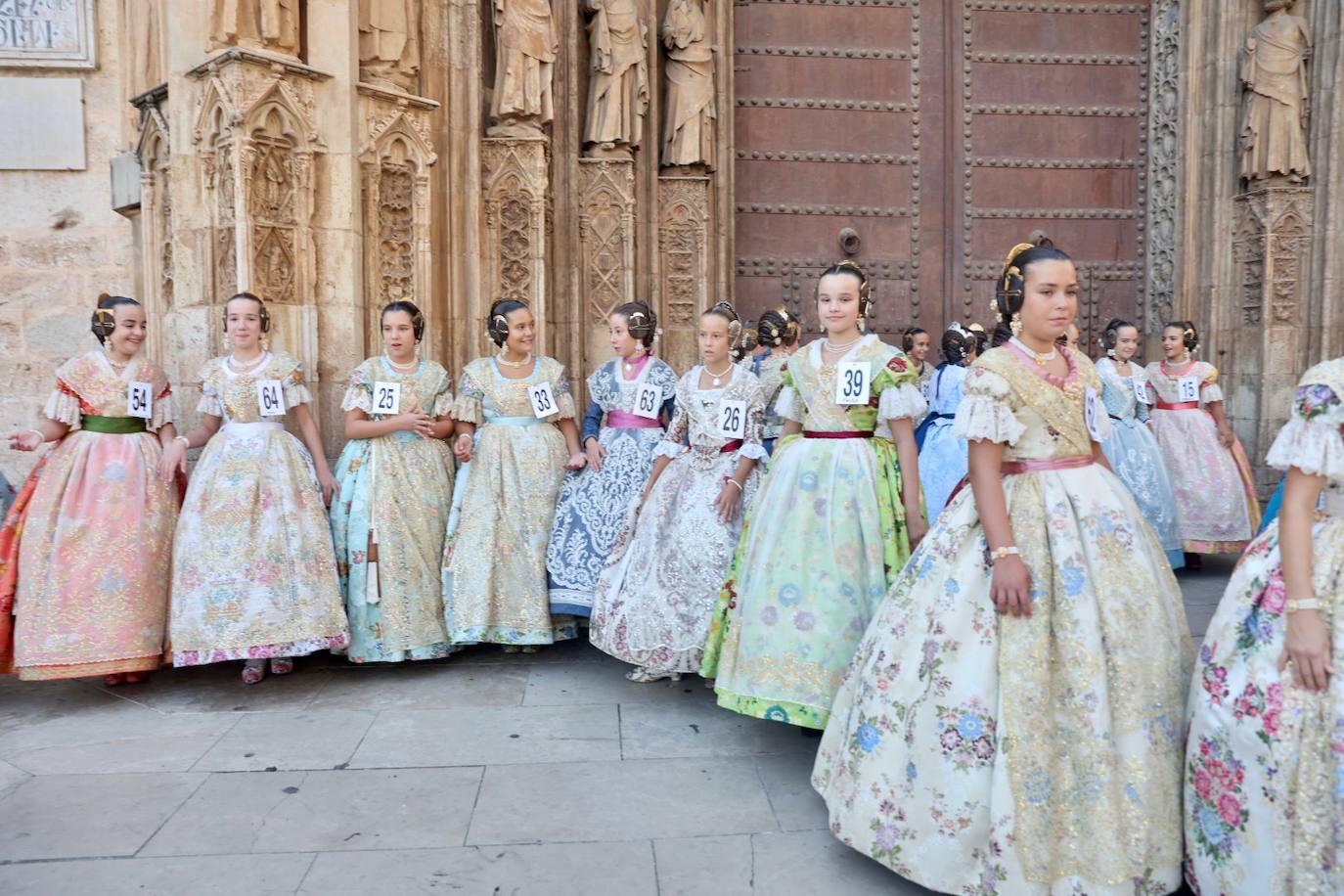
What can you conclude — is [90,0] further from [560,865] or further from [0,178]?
[560,865]

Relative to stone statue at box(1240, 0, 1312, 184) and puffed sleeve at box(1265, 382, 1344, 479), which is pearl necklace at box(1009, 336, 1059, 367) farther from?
stone statue at box(1240, 0, 1312, 184)

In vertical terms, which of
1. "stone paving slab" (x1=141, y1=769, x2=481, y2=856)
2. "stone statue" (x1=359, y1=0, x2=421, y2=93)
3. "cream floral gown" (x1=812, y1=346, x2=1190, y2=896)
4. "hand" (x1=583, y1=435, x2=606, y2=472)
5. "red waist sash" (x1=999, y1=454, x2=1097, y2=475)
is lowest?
"stone paving slab" (x1=141, y1=769, x2=481, y2=856)

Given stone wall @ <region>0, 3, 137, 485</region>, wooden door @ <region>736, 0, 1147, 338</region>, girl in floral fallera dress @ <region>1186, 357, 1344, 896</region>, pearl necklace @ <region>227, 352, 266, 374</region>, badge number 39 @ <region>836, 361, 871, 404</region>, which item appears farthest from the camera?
wooden door @ <region>736, 0, 1147, 338</region>

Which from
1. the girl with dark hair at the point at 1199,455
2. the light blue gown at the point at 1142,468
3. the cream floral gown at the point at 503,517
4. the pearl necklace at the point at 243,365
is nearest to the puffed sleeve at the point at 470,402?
the cream floral gown at the point at 503,517

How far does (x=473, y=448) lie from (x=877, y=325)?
4.51 m

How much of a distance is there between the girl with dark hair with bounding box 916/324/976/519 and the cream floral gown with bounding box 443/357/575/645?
8.83 feet

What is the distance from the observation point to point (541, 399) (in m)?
5.44

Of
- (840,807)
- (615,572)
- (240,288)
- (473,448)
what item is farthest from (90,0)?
(840,807)

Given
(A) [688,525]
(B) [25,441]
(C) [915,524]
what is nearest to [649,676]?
(A) [688,525]

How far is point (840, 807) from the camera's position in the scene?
296 centimetres

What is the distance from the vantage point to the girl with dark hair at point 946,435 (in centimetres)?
677

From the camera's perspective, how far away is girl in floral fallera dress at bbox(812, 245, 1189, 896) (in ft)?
8.70

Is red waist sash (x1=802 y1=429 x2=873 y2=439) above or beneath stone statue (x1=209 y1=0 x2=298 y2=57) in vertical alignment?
beneath

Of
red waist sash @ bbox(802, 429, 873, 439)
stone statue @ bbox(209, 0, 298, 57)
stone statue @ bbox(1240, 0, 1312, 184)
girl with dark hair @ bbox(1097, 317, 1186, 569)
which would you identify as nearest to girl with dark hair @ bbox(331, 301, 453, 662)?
stone statue @ bbox(209, 0, 298, 57)
